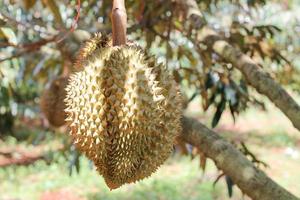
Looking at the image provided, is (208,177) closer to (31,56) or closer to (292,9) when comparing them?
(31,56)

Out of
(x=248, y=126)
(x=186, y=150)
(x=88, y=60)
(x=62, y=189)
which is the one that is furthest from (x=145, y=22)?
(x=248, y=126)

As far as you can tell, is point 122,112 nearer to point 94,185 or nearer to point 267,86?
point 267,86

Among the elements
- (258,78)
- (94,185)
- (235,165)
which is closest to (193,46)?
(258,78)

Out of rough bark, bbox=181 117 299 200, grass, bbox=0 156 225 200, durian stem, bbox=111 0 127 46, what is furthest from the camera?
grass, bbox=0 156 225 200

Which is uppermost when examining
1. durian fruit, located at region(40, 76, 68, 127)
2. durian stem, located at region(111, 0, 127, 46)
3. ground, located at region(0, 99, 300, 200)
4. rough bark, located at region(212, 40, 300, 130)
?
durian stem, located at region(111, 0, 127, 46)

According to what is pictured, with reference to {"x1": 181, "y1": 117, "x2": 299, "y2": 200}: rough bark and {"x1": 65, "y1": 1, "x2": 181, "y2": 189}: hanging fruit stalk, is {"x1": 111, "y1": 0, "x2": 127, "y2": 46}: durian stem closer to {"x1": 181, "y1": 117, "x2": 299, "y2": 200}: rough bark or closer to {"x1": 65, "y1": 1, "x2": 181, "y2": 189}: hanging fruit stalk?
{"x1": 65, "y1": 1, "x2": 181, "y2": 189}: hanging fruit stalk

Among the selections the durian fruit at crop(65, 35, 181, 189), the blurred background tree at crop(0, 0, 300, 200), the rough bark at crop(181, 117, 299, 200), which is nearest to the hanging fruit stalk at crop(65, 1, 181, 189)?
the durian fruit at crop(65, 35, 181, 189)

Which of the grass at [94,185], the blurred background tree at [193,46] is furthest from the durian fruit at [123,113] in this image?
the grass at [94,185]
